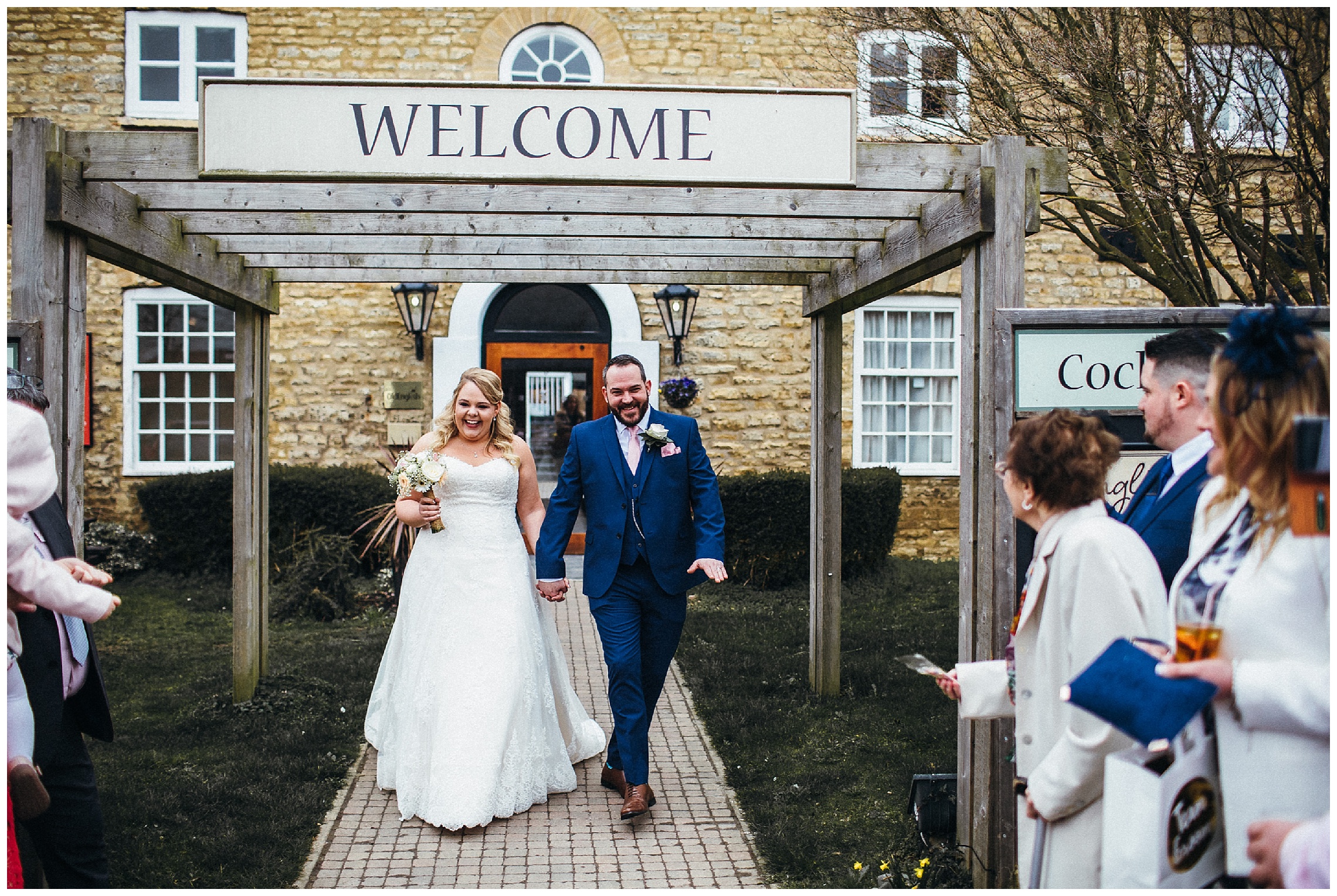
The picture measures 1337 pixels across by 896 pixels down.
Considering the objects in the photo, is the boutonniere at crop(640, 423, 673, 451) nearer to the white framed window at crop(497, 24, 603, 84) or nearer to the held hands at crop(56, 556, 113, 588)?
the held hands at crop(56, 556, 113, 588)

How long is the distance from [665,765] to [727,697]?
1.21 meters

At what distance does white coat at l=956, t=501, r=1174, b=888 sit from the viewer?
2223mm

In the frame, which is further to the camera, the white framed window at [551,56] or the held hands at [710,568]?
the white framed window at [551,56]

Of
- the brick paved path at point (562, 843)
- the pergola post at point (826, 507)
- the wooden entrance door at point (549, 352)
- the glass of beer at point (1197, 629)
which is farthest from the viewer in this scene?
the wooden entrance door at point (549, 352)

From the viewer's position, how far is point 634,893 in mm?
3465

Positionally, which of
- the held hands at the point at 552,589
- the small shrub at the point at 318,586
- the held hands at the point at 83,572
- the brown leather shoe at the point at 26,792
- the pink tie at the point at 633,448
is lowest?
the small shrub at the point at 318,586

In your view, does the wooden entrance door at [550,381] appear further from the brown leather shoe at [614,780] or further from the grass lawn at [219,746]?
the brown leather shoe at [614,780]

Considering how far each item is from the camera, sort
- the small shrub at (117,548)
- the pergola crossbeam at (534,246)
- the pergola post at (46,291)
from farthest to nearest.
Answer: the small shrub at (117,548)
the pergola crossbeam at (534,246)
the pergola post at (46,291)

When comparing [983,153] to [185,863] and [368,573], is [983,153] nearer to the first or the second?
[185,863]

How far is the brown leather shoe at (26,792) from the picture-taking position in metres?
2.56

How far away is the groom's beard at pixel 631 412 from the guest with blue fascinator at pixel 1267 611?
2.71 meters

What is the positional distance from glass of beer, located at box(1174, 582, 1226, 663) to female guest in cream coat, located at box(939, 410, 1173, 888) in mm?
149

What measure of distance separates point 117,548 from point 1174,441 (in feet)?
35.1

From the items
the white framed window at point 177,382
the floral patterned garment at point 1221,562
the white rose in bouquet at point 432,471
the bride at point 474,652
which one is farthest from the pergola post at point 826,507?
the white framed window at point 177,382
